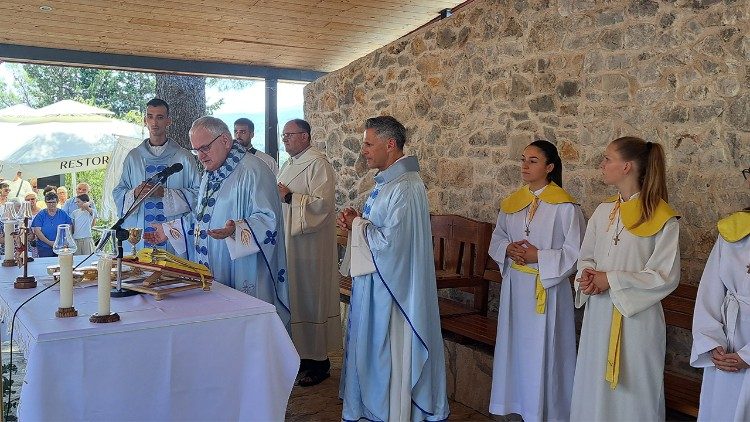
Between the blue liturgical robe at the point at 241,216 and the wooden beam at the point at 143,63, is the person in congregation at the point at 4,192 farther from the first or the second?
the blue liturgical robe at the point at 241,216

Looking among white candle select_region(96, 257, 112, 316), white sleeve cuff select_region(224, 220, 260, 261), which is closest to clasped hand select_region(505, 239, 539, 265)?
white sleeve cuff select_region(224, 220, 260, 261)

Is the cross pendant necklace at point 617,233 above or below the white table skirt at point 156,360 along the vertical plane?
above

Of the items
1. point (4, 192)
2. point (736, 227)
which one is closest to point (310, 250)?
point (736, 227)

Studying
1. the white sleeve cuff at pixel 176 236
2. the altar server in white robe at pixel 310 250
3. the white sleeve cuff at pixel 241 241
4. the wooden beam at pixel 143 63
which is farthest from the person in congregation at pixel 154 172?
the wooden beam at pixel 143 63

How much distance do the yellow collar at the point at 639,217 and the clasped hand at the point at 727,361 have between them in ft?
2.04

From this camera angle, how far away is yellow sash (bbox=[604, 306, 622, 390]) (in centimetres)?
352

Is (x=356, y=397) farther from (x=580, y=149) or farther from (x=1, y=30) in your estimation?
(x=1, y=30)

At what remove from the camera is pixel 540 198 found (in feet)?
14.0

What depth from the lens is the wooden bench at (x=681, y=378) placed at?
3748mm

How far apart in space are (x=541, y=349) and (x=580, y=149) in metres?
1.67

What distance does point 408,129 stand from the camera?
7027 millimetres

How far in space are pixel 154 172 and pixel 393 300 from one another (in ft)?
6.90

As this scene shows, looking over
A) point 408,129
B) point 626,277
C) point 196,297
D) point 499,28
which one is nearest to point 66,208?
point 408,129

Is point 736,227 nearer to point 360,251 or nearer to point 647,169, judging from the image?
point 647,169
